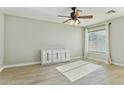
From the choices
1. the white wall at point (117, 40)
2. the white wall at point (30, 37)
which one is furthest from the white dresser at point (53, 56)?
the white wall at point (117, 40)

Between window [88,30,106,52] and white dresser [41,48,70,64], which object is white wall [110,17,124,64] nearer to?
window [88,30,106,52]

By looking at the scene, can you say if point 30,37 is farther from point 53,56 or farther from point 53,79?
point 53,79

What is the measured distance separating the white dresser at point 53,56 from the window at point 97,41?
1.97 meters

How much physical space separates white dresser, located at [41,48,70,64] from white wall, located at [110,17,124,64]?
2.40 m

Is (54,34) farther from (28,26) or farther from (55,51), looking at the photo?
(28,26)

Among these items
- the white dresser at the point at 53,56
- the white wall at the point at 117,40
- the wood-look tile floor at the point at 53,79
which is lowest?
the wood-look tile floor at the point at 53,79

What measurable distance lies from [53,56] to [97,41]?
2955 millimetres

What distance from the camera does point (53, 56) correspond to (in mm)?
4609

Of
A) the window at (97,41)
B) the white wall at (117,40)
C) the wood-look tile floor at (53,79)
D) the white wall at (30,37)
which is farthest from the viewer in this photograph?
the window at (97,41)

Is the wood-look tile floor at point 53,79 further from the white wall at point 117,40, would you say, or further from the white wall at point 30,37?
the white wall at point 117,40

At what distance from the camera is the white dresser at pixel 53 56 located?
4402 mm

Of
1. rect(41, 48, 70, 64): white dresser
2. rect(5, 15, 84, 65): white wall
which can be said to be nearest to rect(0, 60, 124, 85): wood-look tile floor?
rect(5, 15, 84, 65): white wall

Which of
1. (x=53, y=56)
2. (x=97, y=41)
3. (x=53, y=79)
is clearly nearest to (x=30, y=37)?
(x=53, y=56)
